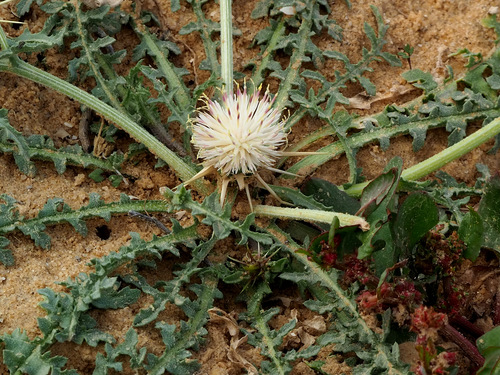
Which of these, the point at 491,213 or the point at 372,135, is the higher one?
the point at 372,135

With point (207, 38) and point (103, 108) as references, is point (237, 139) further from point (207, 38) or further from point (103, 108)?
point (207, 38)

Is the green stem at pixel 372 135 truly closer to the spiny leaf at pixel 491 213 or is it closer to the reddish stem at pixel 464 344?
the spiny leaf at pixel 491 213

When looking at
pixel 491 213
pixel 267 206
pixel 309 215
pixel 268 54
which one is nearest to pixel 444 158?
pixel 491 213

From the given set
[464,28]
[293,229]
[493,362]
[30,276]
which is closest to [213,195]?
[293,229]

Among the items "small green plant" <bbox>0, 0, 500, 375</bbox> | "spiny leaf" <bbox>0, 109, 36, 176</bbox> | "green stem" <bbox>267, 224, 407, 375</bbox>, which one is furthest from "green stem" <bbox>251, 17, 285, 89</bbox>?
"spiny leaf" <bbox>0, 109, 36, 176</bbox>

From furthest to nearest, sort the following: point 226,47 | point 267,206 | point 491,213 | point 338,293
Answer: point 226,47 < point 267,206 < point 491,213 < point 338,293

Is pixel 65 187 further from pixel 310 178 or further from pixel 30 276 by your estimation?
pixel 310 178

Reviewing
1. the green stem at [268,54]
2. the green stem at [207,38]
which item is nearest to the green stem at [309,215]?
the green stem at [268,54]

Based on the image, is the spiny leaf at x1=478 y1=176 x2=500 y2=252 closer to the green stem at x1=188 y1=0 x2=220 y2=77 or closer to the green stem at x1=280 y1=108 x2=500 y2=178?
the green stem at x1=280 y1=108 x2=500 y2=178
